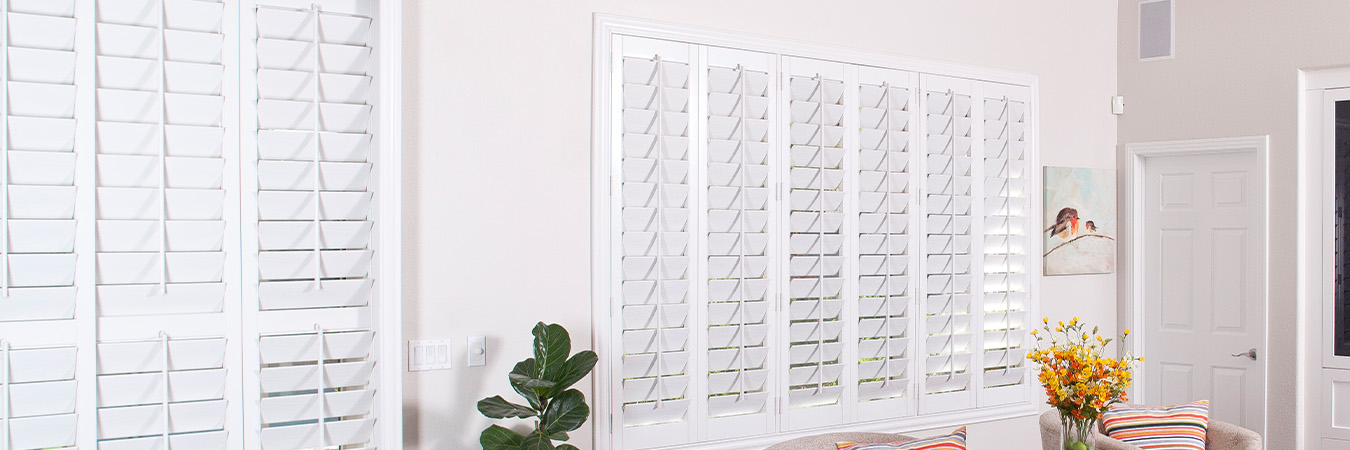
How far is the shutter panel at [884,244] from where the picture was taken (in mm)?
3689

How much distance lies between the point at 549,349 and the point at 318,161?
97 centimetres

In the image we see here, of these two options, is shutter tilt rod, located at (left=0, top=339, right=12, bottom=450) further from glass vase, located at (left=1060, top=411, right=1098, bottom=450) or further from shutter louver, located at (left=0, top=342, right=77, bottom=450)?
glass vase, located at (left=1060, top=411, right=1098, bottom=450)

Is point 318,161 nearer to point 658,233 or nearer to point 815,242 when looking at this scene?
point 658,233

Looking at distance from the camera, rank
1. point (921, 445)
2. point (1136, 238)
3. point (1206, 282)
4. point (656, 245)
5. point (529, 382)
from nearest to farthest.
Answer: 1. point (529, 382)
2. point (921, 445)
3. point (656, 245)
4. point (1206, 282)
5. point (1136, 238)

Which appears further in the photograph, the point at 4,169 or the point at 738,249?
the point at 738,249

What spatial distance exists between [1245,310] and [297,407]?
15.0 ft

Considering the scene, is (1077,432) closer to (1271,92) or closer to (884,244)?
(884,244)

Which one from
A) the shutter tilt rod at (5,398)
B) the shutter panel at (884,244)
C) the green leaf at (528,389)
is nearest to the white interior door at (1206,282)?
the shutter panel at (884,244)

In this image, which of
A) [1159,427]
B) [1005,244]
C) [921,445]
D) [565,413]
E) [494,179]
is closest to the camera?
[565,413]

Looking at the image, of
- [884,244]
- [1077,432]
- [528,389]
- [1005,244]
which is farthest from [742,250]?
[1005,244]

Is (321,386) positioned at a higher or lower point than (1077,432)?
higher

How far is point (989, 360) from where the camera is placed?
406 cm

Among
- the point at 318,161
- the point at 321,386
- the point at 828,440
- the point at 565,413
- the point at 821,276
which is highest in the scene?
the point at 318,161

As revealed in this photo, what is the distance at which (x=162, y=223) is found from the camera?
2.41 meters
